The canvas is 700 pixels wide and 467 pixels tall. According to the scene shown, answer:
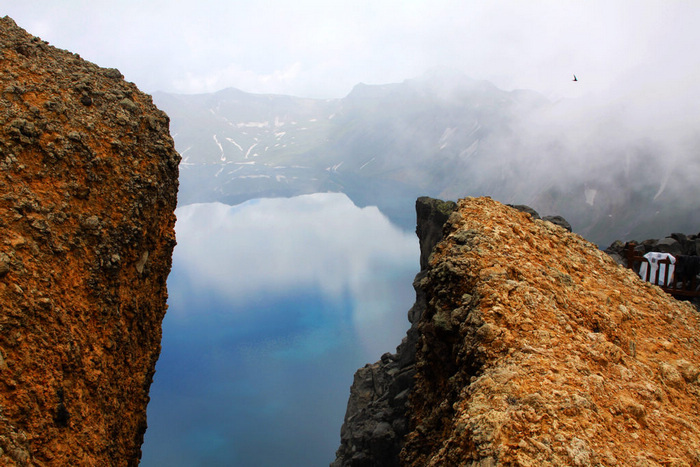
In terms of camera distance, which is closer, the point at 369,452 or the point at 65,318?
the point at 65,318

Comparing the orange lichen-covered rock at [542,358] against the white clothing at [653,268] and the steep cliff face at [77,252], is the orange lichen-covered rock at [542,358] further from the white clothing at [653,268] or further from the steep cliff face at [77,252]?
the white clothing at [653,268]

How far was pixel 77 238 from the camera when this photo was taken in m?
10.3

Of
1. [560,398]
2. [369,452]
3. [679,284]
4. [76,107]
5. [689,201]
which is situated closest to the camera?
[560,398]

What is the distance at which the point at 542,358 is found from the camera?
646 centimetres

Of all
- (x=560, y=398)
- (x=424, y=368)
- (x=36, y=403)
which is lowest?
(x=560, y=398)

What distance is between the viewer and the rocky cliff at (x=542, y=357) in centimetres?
535

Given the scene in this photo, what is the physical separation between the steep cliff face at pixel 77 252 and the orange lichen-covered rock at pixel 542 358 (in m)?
7.22

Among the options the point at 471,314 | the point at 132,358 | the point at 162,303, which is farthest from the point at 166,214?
the point at 471,314

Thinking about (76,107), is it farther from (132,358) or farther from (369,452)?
(369,452)

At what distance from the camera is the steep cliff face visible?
8.21 m

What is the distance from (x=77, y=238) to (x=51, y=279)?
1.37 meters

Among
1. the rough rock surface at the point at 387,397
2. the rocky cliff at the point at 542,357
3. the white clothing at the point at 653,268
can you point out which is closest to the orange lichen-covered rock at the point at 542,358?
the rocky cliff at the point at 542,357

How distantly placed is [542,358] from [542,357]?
0.03 metres

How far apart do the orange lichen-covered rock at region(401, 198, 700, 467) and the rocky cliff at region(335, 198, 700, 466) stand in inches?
0.8
